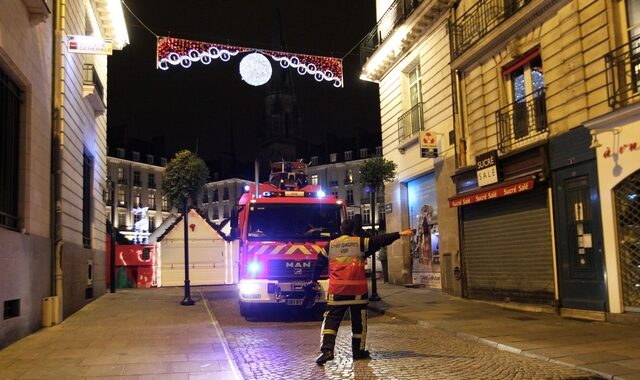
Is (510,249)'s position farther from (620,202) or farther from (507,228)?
(620,202)

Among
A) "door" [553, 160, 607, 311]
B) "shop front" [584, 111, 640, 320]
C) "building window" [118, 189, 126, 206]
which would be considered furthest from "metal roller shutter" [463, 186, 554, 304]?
"building window" [118, 189, 126, 206]

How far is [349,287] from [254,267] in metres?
4.83

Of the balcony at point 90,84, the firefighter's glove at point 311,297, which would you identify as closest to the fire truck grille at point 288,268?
the firefighter's glove at point 311,297

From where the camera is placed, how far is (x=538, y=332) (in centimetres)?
973

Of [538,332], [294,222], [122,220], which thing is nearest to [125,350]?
[294,222]

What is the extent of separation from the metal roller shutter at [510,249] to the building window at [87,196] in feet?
37.0

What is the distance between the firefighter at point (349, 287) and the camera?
763cm

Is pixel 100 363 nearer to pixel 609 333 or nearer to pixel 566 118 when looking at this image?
pixel 609 333

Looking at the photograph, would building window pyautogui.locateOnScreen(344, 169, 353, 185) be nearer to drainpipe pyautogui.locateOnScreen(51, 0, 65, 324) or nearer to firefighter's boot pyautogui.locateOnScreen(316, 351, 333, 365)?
drainpipe pyautogui.locateOnScreen(51, 0, 65, 324)

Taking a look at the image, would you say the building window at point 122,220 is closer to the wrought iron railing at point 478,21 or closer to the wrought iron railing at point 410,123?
the wrought iron railing at point 410,123

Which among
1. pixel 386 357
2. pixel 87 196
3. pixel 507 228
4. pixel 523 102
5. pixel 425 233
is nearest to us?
pixel 386 357

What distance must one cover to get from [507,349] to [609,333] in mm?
2096

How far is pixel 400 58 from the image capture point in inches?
808

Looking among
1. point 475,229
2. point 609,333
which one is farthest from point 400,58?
point 609,333
